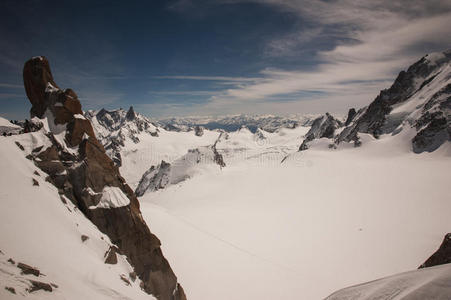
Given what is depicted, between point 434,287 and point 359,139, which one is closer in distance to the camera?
point 434,287

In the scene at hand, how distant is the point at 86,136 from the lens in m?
15.2

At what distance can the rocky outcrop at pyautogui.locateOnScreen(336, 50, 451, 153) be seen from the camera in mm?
46750

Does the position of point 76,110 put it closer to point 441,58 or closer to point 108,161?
point 108,161

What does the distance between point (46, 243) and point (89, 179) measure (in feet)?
18.7

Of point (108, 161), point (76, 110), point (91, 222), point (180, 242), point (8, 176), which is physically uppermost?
point (76, 110)

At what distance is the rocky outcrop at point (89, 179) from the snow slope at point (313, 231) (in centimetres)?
522

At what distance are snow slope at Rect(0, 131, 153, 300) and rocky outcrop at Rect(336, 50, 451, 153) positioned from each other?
65.0 metres

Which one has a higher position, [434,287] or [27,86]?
[27,86]

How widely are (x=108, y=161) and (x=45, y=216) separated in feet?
20.5

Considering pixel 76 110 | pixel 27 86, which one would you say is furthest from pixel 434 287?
pixel 27 86

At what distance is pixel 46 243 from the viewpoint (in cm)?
879

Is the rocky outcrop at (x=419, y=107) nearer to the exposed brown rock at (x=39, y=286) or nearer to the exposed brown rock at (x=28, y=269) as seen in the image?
the exposed brown rock at (x=39, y=286)

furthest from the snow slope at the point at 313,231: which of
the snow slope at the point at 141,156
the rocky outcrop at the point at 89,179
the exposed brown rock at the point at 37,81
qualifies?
the snow slope at the point at 141,156

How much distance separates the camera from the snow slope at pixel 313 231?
18359mm
